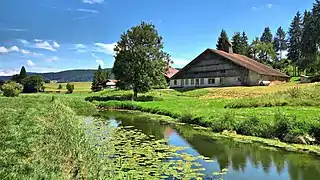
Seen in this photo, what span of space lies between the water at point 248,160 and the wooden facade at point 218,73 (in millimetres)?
36574

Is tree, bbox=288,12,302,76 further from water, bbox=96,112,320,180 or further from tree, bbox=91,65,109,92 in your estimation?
water, bbox=96,112,320,180

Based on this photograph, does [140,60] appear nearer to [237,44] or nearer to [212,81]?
[212,81]

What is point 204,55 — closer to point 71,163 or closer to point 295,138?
point 295,138

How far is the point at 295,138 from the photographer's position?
16156 mm

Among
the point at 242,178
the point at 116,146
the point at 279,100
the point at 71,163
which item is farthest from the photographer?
the point at 279,100

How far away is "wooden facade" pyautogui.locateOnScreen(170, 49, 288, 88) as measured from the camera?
53.6 meters

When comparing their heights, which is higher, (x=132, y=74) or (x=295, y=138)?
(x=132, y=74)

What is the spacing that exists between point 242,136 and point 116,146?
7.78 metres

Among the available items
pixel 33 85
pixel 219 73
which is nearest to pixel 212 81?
pixel 219 73

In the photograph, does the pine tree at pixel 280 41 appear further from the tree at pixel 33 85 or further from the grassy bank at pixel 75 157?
the grassy bank at pixel 75 157

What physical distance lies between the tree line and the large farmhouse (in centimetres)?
1071

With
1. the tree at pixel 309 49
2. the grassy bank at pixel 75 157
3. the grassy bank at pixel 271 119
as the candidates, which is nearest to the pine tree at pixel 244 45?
the tree at pixel 309 49

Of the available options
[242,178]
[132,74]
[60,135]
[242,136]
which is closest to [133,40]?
[132,74]

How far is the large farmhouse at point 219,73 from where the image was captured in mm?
53531
